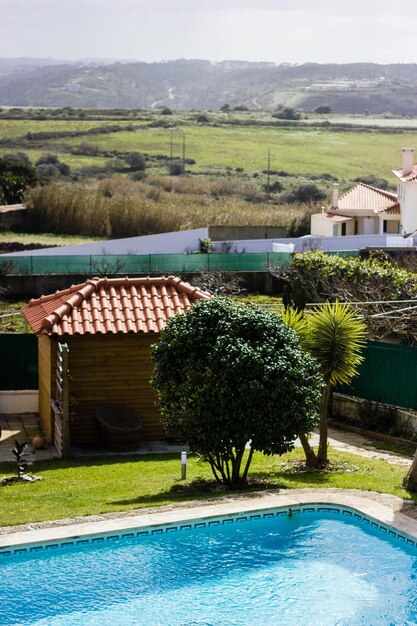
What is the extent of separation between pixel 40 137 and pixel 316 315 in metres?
114

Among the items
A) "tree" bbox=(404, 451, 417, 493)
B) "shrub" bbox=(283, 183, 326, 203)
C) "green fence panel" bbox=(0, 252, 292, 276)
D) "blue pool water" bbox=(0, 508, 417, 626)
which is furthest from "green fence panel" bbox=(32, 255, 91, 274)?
"shrub" bbox=(283, 183, 326, 203)

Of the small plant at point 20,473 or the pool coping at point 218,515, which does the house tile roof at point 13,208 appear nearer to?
the small plant at point 20,473

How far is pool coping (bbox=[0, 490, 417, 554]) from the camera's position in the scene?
577 inches

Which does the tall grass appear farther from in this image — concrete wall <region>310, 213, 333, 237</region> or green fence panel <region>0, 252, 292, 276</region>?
green fence panel <region>0, 252, 292, 276</region>

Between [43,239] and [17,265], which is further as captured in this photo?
[43,239]

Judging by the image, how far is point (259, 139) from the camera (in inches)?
→ 5472

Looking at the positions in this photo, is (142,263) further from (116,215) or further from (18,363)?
(116,215)

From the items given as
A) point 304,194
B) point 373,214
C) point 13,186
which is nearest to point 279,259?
point 373,214

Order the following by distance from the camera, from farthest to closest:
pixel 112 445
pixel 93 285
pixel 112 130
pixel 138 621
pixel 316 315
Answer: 1. pixel 112 130
2. pixel 93 285
3. pixel 112 445
4. pixel 316 315
5. pixel 138 621

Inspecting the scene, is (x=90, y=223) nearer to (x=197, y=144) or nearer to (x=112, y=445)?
(x=112, y=445)

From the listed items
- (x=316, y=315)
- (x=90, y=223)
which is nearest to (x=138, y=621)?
(x=316, y=315)

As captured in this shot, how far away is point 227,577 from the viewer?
46.3ft

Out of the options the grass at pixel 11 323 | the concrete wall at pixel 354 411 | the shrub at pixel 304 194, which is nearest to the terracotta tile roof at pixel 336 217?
the shrub at pixel 304 194

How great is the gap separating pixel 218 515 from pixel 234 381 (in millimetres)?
2045
